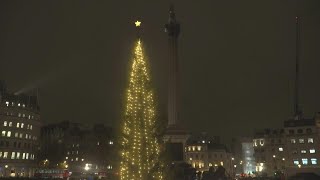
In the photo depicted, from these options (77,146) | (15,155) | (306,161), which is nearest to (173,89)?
(306,161)

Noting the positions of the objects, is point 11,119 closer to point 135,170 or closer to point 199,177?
point 199,177

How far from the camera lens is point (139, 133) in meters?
30.1

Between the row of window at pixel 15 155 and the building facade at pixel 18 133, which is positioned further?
the building facade at pixel 18 133

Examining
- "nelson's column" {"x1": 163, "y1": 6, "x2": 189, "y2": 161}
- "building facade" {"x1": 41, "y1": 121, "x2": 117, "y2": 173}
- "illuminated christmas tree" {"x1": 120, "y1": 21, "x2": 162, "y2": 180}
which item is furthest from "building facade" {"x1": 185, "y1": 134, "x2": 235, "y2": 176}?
"illuminated christmas tree" {"x1": 120, "y1": 21, "x2": 162, "y2": 180}

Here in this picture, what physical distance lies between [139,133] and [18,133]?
9969 centimetres

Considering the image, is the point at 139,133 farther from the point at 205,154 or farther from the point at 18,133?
the point at 205,154

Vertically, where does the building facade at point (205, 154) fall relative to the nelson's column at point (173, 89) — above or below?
below

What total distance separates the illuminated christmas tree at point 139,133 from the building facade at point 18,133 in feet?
294

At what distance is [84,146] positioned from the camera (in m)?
156

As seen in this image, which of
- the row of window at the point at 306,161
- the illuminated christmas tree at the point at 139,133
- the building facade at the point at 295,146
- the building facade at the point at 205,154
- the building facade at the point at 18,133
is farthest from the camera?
the building facade at the point at 205,154

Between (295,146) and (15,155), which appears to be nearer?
(15,155)

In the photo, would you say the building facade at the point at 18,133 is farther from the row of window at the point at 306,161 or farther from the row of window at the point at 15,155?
the row of window at the point at 306,161

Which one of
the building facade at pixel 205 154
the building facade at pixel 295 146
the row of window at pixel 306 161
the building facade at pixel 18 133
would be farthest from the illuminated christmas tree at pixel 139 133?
the building facade at pixel 205 154

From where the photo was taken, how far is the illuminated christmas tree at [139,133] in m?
29.9
